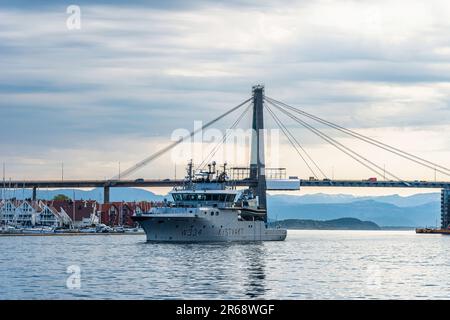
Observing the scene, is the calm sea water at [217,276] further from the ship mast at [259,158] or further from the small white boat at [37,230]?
the small white boat at [37,230]

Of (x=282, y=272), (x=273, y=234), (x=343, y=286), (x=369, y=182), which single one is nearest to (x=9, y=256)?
(x=282, y=272)

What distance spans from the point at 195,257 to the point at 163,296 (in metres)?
29.8

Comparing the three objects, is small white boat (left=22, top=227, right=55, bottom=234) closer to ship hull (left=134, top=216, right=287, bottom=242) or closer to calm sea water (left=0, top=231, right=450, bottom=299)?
ship hull (left=134, top=216, right=287, bottom=242)

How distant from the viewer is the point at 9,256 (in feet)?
254

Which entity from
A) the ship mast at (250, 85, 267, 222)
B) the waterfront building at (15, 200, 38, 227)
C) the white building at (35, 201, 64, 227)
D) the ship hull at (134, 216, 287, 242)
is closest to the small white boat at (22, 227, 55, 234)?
the waterfront building at (15, 200, 38, 227)

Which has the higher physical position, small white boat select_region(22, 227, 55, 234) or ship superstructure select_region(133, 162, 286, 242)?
ship superstructure select_region(133, 162, 286, 242)

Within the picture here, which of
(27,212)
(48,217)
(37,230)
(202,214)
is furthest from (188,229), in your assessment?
(48,217)

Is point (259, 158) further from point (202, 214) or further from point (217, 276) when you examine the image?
point (217, 276)

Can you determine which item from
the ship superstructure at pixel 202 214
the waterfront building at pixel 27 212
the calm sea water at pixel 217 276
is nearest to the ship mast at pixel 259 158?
the ship superstructure at pixel 202 214

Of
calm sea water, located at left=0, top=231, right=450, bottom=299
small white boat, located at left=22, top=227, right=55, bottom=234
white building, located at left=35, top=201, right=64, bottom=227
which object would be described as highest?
white building, located at left=35, top=201, right=64, bottom=227

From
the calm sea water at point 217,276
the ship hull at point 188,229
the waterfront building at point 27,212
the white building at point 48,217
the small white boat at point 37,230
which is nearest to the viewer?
the calm sea water at point 217,276

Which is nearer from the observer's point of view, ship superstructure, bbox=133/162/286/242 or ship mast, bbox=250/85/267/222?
ship superstructure, bbox=133/162/286/242

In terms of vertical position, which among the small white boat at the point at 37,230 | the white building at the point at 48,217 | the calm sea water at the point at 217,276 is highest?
the white building at the point at 48,217
